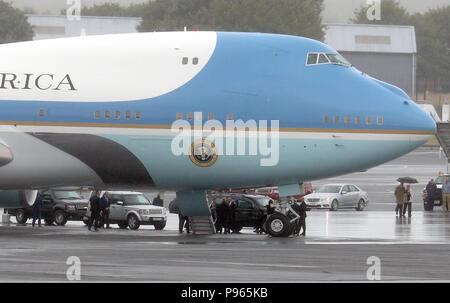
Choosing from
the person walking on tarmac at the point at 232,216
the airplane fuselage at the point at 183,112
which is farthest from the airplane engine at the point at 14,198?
the person walking on tarmac at the point at 232,216

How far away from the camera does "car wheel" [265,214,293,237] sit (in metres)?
38.1

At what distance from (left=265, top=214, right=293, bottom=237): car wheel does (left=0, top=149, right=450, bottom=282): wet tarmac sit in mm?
373

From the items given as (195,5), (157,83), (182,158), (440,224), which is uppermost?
(195,5)

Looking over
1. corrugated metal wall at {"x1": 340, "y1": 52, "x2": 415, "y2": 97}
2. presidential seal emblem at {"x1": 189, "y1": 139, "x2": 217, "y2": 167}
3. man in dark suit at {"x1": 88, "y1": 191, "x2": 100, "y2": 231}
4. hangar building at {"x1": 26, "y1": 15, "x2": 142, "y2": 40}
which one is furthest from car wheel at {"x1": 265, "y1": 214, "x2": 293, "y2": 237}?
corrugated metal wall at {"x1": 340, "y1": 52, "x2": 415, "y2": 97}

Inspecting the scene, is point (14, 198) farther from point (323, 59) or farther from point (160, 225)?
point (323, 59)

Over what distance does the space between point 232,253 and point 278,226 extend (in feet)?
23.6

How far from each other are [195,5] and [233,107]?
316 feet

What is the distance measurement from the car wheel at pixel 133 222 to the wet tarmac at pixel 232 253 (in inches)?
54.2

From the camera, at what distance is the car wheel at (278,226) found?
125ft

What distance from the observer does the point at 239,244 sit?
116ft

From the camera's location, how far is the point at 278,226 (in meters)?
38.3
